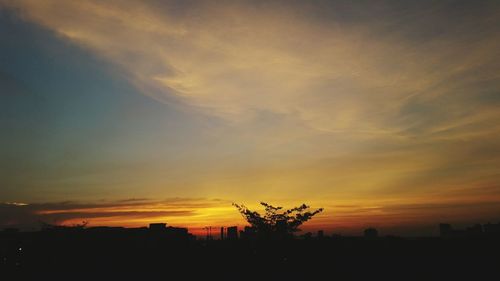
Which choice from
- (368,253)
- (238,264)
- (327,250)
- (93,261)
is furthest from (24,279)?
(368,253)

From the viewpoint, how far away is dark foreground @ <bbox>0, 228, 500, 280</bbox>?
79.9 ft

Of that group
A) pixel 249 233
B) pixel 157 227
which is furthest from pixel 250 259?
pixel 157 227

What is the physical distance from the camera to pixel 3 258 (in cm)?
3669

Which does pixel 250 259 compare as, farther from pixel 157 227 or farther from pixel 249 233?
pixel 157 227

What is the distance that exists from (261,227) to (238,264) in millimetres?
8732

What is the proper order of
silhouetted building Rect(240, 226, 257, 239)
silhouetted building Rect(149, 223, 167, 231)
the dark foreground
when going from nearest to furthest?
the dark foreground < silhouetted building Rect(240, 226, 257, 239) < silhouetted building Rect(149, 223, 167, 231)

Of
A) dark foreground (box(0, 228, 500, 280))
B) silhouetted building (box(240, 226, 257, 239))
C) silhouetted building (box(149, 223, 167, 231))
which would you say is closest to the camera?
dark foreground (box(0, 228, 500, 280))

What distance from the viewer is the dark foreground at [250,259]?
24.3 m

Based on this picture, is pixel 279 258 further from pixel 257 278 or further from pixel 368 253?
pixel 368 253

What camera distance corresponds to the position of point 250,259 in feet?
101

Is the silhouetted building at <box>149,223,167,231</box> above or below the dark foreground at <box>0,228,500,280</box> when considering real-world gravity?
above

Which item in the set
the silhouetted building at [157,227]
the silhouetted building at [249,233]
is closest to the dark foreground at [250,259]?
the silhouetted building at [249,233]

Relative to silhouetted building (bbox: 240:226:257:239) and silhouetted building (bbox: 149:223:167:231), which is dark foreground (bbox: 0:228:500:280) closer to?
silhouetted building (bbox: 240:226:257:239)

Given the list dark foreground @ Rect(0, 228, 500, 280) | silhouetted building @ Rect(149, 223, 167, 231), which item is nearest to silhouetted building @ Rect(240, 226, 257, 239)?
dark foreground @ Rect(0, 228, 500, 280)
